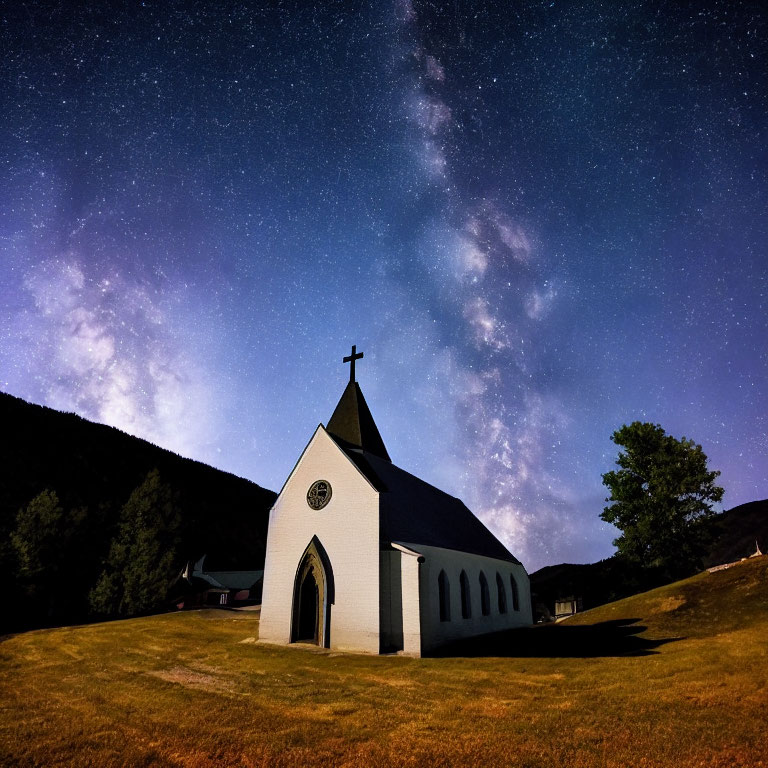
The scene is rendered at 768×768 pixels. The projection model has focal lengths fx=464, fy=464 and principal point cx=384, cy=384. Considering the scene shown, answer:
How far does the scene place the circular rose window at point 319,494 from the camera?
81.7 ft

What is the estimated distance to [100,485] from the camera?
7231 centimetres

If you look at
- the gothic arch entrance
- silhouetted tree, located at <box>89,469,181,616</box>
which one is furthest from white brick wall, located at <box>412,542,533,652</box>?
silhouetted tree, located at <box>89,469,181,616</box>

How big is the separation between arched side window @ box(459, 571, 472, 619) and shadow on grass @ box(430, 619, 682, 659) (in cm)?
133

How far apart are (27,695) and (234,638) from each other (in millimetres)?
12523

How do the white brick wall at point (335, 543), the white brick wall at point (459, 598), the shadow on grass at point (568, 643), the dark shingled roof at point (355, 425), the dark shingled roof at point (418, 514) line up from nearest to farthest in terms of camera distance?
1. the shadow on grass at point (568, 643)
2. the white brick wall at point (335, 543)
3. the white brick wall at point (459, 598)
4. the dark shingled roof at point (418, 514)
5. the dark shingled roof at point (355, 425)

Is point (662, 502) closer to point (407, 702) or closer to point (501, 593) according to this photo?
point (501, 593)

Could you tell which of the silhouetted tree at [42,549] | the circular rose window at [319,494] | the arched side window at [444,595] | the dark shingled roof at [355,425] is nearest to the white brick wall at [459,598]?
the arched side window at [444,595]

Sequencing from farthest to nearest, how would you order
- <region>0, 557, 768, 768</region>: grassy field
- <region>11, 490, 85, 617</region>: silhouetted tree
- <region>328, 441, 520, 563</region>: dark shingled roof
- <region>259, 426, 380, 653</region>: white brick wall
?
<region>11, 490, 85, 617</region>: silhouetted tree < <region>328, 441, 520, 563</region>: dark shingled roof < <region>259, 426, 380, 653</region>: white brick wall < <region>0, 557, 768, 768</region>: grassy field

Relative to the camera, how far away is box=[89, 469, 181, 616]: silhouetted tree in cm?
3894

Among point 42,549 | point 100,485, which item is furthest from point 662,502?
point 100,485

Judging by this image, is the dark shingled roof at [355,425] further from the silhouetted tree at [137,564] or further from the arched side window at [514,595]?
the silhouetted tree at [137,564]

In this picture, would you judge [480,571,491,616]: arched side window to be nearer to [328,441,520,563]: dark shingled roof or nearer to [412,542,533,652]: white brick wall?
[412,542,533,652]: white brick wall

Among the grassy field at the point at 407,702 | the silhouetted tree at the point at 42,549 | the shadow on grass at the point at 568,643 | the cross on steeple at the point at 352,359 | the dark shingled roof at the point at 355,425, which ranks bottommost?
the grassy field at the point at 407,702

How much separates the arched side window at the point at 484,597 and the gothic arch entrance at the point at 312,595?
12.0m
